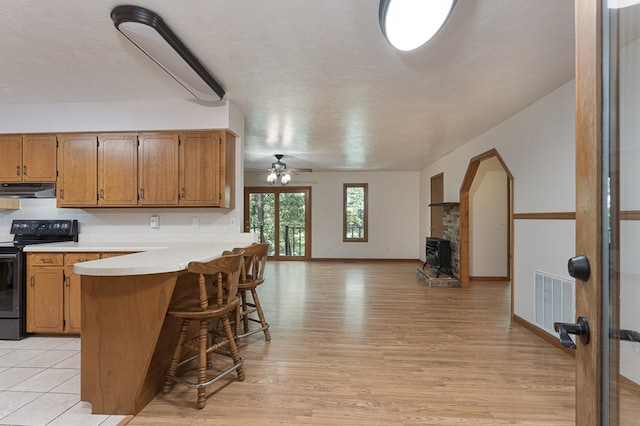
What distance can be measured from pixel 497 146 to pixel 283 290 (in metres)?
3.74

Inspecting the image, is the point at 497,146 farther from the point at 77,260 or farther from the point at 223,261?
the point at 77,260

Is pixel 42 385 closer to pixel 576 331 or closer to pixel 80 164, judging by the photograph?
pixel 80 164

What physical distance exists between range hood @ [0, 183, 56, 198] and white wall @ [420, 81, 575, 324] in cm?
516

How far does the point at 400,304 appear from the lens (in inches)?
171

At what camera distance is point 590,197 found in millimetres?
836

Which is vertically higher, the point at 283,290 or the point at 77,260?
the point at 77,260

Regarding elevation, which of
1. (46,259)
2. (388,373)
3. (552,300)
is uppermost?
(46,259)

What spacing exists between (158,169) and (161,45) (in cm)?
166

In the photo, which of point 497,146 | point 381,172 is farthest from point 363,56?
point 381,172

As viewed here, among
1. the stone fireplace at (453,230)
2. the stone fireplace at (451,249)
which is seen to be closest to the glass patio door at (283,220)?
the stone fireplace at (451,249)

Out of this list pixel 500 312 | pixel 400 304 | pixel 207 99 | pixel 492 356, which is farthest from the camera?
pixel 400 304

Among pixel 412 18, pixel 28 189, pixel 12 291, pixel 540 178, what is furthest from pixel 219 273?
pixel 540 178

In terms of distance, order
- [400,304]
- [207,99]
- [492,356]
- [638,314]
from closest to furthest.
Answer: [638,314] < [492,356] < [207,99] < [400,304]

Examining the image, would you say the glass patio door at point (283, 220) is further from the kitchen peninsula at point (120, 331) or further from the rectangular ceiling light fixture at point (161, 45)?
the kitchen peninsula at point (120, 331)
